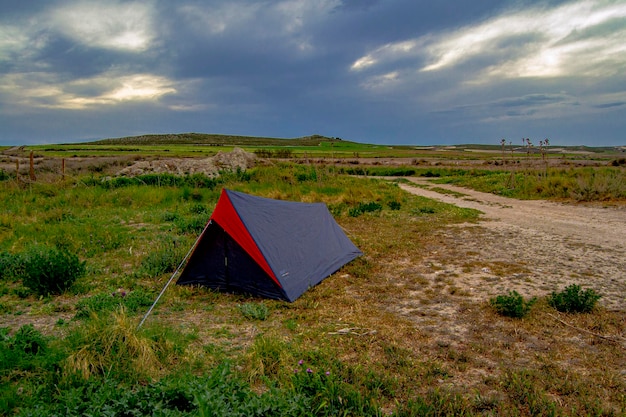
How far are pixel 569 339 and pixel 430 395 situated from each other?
214 cm

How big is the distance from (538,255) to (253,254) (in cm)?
563

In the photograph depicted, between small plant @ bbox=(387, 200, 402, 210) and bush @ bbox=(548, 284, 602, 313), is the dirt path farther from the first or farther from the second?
small plant @ bbox=(387, 200, 402, 210)


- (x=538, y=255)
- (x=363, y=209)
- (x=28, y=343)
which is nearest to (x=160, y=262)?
(x=28, y=343)

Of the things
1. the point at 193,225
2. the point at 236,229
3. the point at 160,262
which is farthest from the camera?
the point at 193,225

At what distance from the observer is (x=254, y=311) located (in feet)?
17.7

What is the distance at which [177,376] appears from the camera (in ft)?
12.3

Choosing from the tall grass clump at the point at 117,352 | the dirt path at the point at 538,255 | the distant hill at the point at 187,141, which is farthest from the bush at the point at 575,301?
the distant hill at the point at 187,141

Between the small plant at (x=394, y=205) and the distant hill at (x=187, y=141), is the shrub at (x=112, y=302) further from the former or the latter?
the distant hill at (x=187, y=141)

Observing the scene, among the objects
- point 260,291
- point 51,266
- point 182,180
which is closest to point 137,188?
point 182,180

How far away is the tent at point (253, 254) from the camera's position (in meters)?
6.08

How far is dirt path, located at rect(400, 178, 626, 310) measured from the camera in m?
6.49

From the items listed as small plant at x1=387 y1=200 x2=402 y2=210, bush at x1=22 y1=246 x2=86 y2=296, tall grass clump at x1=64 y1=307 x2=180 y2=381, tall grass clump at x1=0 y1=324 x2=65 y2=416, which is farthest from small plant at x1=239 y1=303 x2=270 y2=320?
small plant at x1=387 y1=200 x2=402 y2=210

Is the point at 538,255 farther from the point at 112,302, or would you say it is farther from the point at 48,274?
the point at 48,274

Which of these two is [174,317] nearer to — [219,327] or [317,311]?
[219,327]
